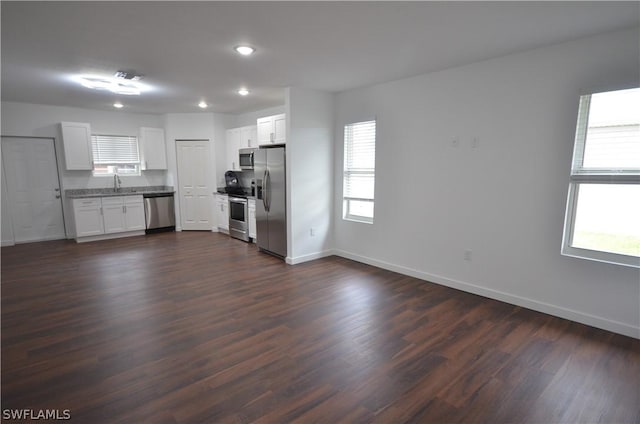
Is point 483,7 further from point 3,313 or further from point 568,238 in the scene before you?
point 3,313

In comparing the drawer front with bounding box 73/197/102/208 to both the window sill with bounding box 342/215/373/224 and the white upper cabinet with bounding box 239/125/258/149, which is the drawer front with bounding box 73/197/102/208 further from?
the window sill with bounding box 342/215/373/224

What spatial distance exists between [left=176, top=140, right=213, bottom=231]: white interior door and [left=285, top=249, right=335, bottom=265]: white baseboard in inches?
136

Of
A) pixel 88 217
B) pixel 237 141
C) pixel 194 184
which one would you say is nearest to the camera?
pixel 88 217

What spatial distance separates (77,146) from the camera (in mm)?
6496

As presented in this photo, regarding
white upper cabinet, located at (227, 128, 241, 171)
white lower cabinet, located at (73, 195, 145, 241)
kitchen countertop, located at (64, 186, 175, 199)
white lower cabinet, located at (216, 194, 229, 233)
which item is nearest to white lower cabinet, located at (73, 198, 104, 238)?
white lower cabinet, located at (73, 195, 145, 241)

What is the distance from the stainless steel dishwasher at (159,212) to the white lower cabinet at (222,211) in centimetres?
110

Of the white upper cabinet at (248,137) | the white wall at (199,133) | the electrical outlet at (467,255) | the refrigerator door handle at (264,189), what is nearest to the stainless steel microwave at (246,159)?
the white upper cabinet at (248,137)

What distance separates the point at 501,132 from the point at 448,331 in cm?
219

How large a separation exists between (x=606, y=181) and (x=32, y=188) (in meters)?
9.10

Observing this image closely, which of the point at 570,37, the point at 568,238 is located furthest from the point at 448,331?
the point at 570,37

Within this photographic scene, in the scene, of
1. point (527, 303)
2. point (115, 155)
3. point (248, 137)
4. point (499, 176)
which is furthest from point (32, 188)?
point (527, 303)

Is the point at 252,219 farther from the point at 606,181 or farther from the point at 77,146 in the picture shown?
the point at 606,181

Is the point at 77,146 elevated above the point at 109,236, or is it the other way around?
the point at 77,146

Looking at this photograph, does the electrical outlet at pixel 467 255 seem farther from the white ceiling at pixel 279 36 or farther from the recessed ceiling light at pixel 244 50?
the recessed ceiling light at pixel 244 50
